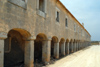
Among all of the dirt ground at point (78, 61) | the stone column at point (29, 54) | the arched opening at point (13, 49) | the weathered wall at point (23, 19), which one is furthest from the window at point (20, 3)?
the dirt ground at point (78, 61)

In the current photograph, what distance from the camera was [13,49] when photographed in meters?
8.14

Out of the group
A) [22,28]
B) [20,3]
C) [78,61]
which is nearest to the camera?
[20,3]

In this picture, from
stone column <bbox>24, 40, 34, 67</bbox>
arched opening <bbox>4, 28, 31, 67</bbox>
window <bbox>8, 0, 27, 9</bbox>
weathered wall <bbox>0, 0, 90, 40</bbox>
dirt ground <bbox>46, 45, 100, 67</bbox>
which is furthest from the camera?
dirt ground <bbox>46, 45, 100, 67</bbox>

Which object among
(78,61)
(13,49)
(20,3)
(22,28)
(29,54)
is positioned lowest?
(78,61)

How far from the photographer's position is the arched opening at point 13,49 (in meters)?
7.37

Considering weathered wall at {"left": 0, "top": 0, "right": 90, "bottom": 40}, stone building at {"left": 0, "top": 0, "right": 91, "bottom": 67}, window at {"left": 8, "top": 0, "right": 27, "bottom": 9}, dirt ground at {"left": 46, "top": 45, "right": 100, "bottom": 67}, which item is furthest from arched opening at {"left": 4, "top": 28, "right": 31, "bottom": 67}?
dirt ground at {"left": 46, "top": 45, "right": 100, "bottom": 67}

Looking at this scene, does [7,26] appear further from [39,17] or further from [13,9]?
[39,17]

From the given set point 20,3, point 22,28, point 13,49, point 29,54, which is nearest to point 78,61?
point 29,54

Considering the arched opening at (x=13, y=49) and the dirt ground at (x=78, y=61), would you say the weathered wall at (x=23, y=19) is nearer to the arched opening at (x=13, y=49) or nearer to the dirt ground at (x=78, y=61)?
the arched opening at (x=13, y=49)

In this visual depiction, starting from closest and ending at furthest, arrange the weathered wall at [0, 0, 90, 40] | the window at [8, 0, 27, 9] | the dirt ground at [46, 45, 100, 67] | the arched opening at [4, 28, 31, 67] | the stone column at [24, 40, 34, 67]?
the weathered wall at [0, 0, 90, 40]
the window at [8, 0, 27, 9]
the stone column at [24, 40, 34, 67]
the arched opening at [4, 28, 31, 67]
the dirt ground at [46, 45, 100, 67]

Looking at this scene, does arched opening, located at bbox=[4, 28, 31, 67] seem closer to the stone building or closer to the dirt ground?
the stone building

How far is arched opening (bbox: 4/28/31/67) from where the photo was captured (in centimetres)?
737

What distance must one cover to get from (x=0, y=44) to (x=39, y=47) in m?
7.54

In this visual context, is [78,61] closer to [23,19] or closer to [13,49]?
[13,49]
